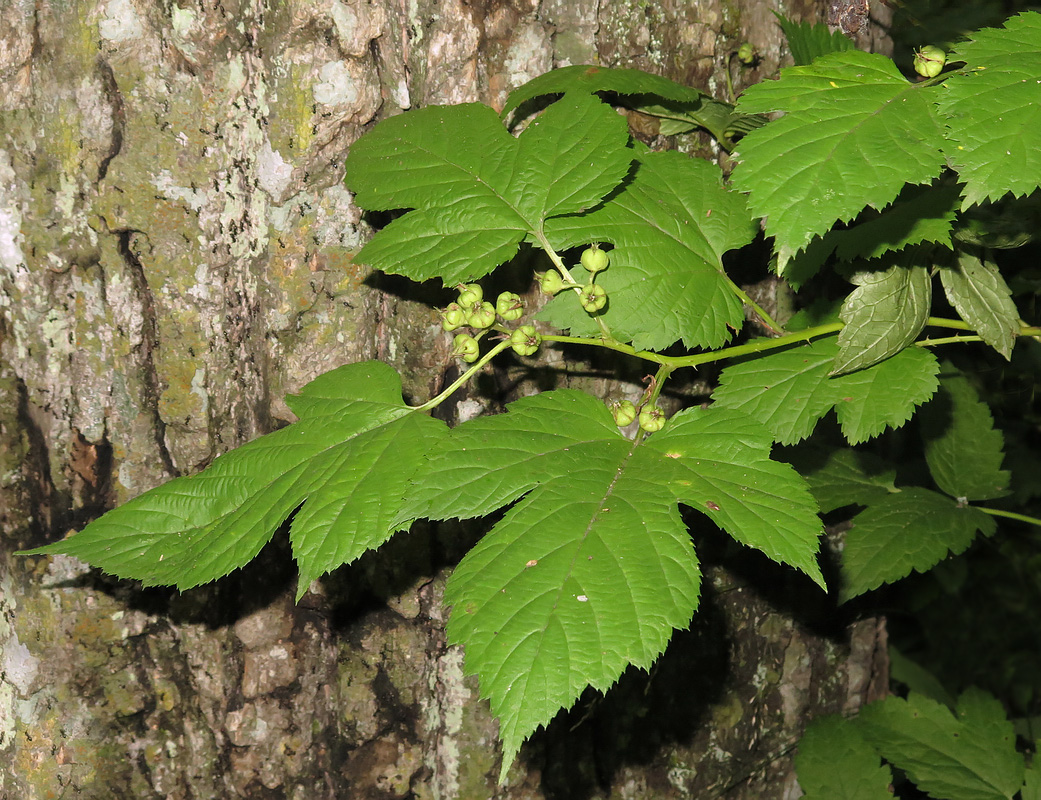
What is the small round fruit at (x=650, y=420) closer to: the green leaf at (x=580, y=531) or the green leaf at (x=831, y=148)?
the green leaf at (x=580, y=531)

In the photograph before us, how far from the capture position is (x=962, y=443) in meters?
2.02

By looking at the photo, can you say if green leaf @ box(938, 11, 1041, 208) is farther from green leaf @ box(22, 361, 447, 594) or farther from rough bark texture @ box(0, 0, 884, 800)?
green leaf @ box(22, 361, 447, 594)

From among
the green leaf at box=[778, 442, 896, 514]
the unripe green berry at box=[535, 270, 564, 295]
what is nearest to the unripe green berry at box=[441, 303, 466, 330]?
the unripe green berry at box=[535, 270, 564, 295]

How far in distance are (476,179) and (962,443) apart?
1.42 metres

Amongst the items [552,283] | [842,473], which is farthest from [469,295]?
[842,473]

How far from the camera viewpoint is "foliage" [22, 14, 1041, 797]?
1065 millimetres

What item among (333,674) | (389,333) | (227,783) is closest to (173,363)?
(389,333)

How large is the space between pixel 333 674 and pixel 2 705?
0.67 meters

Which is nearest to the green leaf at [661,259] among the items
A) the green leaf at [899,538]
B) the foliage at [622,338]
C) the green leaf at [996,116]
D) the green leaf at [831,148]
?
the foliage at [622,338]

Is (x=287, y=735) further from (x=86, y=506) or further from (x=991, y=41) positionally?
(x=991, y=41)

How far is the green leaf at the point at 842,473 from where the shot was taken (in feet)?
6.22

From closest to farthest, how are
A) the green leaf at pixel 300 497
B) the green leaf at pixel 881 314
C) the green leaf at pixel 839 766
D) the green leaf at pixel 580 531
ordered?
1. the green leaf at pixel 580 531
2. the green leaf at pixel 300 497
3. the green leaf at pixel 881 314
4. the green leaf at pixel 839 766

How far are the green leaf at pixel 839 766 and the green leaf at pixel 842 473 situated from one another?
0.57 m

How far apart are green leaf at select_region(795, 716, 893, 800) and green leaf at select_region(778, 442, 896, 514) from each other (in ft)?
1.87
